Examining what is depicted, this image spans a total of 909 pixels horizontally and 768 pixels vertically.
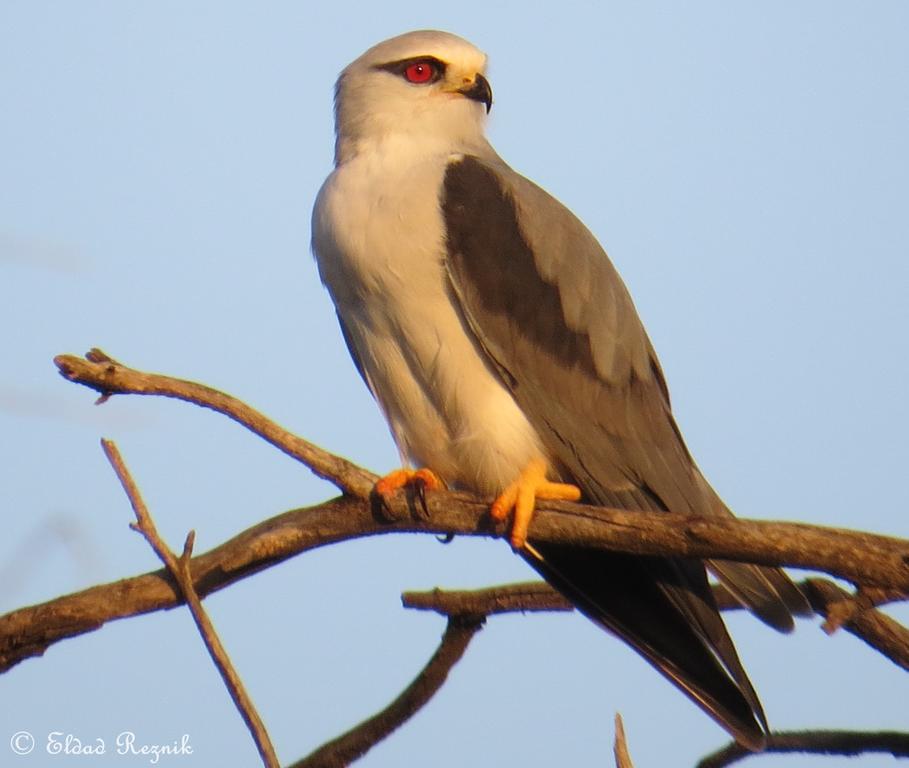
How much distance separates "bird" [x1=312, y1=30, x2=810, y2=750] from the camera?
427 centimetres

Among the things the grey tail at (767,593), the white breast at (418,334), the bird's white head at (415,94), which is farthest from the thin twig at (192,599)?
the bird's white head at (415,94)

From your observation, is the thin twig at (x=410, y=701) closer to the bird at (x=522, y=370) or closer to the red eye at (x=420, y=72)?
the bird at (x=522, y=370)

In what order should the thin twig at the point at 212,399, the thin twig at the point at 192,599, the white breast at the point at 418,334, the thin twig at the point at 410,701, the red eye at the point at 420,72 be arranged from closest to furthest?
the thin twig at the point at 192,599 → the thin twig at the point at 212,399 → the thin twig at the point at 410,701 → the white breast at the point at 418,334 → the red eye at the point at 420,72

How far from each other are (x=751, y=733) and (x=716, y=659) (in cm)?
29

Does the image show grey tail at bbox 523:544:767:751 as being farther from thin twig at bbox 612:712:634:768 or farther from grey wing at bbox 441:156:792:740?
thin twig at bbox 612:712:634:768

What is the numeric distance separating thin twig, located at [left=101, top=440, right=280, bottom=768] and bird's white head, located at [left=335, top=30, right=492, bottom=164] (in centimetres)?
195

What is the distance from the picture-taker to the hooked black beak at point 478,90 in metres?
5.18

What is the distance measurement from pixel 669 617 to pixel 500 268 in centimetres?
124

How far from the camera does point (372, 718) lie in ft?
13.4

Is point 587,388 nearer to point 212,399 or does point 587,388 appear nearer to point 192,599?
point 212,399

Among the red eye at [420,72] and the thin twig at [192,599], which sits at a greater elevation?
the red eye at [420,72]

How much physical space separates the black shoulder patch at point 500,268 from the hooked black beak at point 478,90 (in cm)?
67

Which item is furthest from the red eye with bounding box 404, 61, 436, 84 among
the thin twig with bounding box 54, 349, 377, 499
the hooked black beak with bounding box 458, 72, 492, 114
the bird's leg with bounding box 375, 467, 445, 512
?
the thin twig with bounding box 54, 349, 377, 499

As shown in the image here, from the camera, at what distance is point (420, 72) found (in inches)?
204
